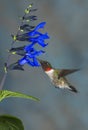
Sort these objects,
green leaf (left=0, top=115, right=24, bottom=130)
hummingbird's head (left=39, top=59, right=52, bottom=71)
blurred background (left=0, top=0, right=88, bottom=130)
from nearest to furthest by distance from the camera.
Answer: green leaf (left=0, top=115, right=24, bottom=130) < hummingbird's head (left=39, top=59, right=52, bottom=71) < blurred background (left=0, top=0, right=88, bottom=130)

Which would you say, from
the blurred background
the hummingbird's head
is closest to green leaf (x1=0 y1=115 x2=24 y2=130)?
the hummingbird's head

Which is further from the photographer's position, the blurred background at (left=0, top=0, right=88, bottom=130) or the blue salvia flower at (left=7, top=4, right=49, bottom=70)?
the blurred background at (left=0, top=0, right=88, bottom=130)

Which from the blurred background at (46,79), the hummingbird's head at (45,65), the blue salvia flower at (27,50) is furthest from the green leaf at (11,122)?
the blurred background at (46,79)

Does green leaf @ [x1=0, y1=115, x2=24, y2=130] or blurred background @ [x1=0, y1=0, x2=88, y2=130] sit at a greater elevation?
green leaf @ [x1=0, y1=115, x2=24, y2=130]

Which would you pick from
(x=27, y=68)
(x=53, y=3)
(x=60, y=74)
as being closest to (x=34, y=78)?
(x=27, y=68)

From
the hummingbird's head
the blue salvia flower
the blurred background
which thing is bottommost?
the blurred background

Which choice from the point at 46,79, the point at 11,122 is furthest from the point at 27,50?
the point at 46,79

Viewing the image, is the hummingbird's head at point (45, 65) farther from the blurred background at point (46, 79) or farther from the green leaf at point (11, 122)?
the blurred background at point (46, 79)

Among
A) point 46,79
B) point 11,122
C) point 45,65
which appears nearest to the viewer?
point 11,122

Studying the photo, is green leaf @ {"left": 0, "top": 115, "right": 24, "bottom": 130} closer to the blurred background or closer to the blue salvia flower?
the blue salvia flower

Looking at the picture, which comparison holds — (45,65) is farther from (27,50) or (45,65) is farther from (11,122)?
(11,122)
